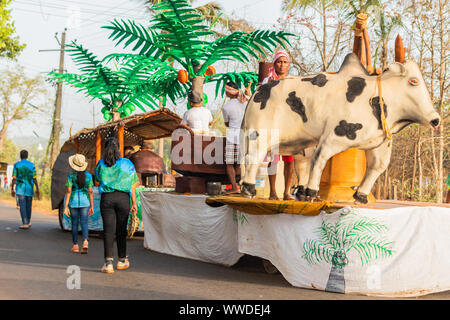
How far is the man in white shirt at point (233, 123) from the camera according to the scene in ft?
26.5

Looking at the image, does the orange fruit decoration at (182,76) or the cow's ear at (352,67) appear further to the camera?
the orange fruit decoration at (182,76)

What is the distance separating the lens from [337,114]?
20.0ft

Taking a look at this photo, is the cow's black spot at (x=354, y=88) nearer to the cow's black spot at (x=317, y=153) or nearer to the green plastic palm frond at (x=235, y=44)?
the cow's black spot at (x=317, y=153)

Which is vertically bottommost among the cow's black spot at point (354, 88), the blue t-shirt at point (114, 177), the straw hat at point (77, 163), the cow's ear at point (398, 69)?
the blue t-shirt at point (114, 177)

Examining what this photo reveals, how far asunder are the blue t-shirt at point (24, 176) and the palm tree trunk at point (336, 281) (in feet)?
28.2

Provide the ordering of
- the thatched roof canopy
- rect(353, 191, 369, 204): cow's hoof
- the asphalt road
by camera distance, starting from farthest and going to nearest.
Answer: the thatched roof canopy, rect(353, 191, 369, 204): cow's hoof, the asphalt road

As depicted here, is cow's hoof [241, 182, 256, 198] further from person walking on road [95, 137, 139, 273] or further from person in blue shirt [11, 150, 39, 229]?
person in blue shirt [11, 150, 39, 229]

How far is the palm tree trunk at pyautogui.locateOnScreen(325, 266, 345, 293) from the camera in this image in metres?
5.59

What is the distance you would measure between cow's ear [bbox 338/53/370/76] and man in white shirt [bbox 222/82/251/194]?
2.10 m

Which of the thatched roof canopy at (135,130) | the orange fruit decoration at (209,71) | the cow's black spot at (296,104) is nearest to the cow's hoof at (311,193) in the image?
the cow's black spot at (296,104)

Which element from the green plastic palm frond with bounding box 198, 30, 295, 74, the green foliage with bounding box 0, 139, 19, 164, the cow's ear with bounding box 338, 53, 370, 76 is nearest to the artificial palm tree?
the green plastic palm frond with bounding box 198, 30, 295, 74

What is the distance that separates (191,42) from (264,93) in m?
4.98

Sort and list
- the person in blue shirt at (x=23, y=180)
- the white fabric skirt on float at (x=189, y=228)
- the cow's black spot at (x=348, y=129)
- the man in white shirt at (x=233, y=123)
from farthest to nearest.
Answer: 1. the person in blue shirt at (x=23, y=180)
2. the man in white shirt at (x=233, y=123)
3. the white fabric skirt on float at (x=189, y=228)
4. the cow's black spot at (x=348, y=129)

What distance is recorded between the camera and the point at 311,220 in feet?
19.4
